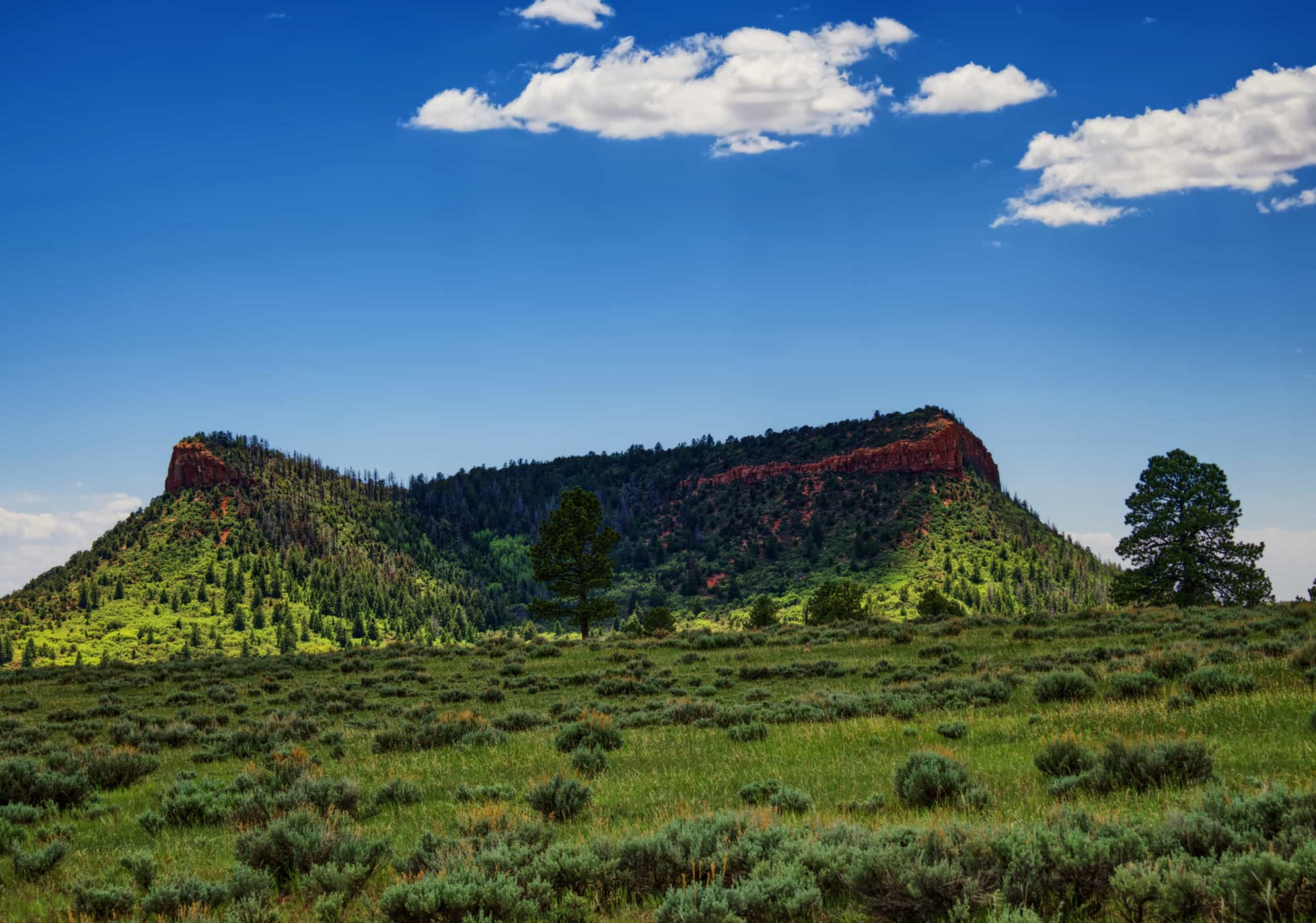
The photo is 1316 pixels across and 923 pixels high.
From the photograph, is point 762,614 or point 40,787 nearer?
point 40,787

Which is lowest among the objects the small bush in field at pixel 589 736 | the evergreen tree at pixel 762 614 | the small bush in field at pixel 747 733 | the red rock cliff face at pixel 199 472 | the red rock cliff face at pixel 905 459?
the evergreen tree at pixel 762 614

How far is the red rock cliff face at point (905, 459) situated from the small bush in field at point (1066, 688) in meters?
131

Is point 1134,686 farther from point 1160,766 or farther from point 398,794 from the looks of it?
point 398,794

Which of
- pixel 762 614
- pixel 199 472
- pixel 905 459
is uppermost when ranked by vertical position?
pixel 199 472

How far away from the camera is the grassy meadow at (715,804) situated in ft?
18.6

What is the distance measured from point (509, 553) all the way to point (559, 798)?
17358cm

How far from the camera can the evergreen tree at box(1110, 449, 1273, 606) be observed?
153 ft

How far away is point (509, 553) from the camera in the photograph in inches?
7077

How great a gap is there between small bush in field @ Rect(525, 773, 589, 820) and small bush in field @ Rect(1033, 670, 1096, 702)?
1047 centimetres

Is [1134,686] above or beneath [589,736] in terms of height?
above

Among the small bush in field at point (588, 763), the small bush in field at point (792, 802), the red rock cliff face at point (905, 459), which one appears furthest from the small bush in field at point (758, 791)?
the red rock cliff face at point (905, 459)

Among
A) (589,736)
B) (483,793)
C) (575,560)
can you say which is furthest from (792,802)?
(575,560)

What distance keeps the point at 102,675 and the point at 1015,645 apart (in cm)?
3730

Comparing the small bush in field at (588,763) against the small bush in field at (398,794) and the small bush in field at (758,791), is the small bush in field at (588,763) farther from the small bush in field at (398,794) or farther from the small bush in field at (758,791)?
the small bush in field at (758,791)
